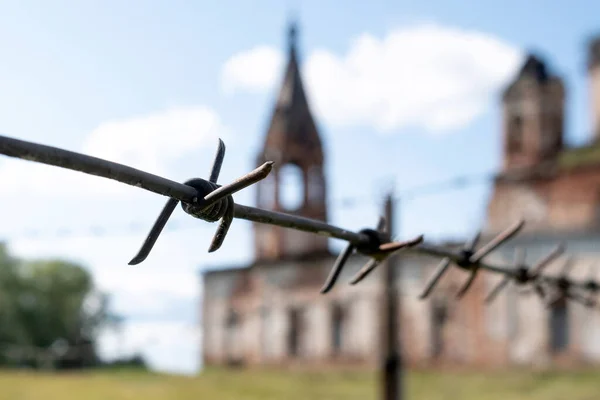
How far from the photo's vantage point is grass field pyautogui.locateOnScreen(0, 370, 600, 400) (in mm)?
21328

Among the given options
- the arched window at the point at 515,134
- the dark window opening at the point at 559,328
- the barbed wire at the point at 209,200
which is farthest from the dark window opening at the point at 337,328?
the barbed wire at the point at 209,200

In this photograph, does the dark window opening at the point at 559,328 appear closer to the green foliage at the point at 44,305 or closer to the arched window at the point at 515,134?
the arched window at the point at 515,134

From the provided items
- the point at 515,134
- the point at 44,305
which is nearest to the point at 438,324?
the point at 515,134

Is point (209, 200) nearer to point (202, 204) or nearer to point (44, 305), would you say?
point (202, 204)

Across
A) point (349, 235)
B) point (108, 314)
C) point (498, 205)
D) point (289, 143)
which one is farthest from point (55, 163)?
point (108, 314)

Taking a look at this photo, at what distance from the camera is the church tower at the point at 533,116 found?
30562mm

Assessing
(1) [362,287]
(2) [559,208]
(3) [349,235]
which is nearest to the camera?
(3) [349,235]

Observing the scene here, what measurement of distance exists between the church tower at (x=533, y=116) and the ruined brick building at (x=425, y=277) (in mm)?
→ 39

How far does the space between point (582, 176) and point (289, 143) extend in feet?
34.0

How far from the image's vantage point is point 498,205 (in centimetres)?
3103

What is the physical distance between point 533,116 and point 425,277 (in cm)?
885

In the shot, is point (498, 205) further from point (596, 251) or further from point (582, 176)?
point (596, 251)

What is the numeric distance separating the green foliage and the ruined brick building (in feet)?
52.0

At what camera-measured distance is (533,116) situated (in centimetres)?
3067
